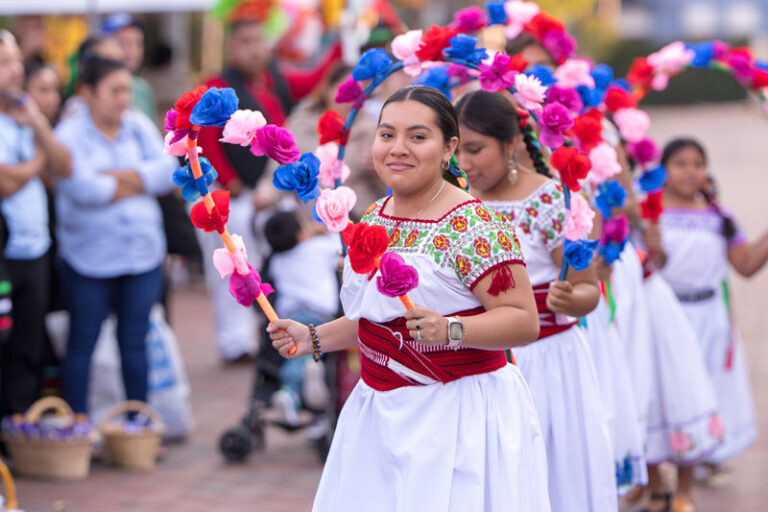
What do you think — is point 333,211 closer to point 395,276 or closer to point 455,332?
point 395,276

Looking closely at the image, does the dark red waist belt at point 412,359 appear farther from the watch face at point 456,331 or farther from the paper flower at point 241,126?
the paper flower at point 241,126

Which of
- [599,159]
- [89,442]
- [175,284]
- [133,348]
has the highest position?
[599,159]

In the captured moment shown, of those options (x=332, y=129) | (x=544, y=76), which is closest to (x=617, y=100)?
(x=544, y=76)

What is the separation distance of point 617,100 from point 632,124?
0.17 meters

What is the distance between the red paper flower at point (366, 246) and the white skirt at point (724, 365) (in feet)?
12.4

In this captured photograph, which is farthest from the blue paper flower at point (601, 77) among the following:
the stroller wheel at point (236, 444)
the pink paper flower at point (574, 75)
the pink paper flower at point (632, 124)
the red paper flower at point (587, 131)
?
the stroller wheel at point (236, 444)

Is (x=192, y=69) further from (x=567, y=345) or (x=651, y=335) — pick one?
(x=567, y=345)

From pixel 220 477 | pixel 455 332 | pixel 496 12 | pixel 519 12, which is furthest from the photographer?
pixel 220 477

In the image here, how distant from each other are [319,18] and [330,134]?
1151 cm

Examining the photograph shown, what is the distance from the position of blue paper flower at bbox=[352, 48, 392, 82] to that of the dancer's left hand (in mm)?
1466

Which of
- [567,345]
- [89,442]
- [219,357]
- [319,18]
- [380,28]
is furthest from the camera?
[319,18]

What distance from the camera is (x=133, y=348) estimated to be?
6.94 meters

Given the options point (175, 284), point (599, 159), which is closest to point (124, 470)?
point (599, 159)

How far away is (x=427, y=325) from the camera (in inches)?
130
